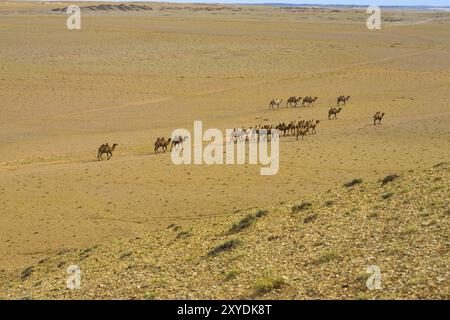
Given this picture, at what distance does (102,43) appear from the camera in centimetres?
6850

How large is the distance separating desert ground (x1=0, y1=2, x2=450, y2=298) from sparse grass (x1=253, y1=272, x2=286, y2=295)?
24.2ft

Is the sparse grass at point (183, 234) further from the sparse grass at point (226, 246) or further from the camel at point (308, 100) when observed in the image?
the camel at point (308, 100)

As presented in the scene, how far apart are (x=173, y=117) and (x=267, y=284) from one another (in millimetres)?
27937

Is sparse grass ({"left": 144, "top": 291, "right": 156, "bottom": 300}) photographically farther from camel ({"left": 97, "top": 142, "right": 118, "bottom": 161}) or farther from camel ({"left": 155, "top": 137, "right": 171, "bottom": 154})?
camel ({"left": 155, "top": 137, "right": 171, "bottom": 154})

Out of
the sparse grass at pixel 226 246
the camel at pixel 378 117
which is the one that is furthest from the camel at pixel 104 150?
the sparse grass at pixel 226 246

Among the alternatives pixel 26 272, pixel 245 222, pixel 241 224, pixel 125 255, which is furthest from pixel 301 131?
pixel 26 272

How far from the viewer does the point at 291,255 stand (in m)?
13.4

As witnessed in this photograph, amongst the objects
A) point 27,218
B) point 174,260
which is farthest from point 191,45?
point 174,260

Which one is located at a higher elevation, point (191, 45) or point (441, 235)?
point (191, 45)

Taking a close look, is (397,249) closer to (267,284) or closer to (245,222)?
(267,284)

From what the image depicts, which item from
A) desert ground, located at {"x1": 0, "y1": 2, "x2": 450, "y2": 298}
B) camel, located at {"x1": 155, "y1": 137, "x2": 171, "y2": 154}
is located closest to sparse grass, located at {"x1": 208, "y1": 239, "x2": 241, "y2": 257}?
desert ground, located at {"x1": 0, "y1": 2, "x2": 450, "y2": 298}

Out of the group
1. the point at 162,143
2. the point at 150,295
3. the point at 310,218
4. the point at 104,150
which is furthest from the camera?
the point at 162,143
